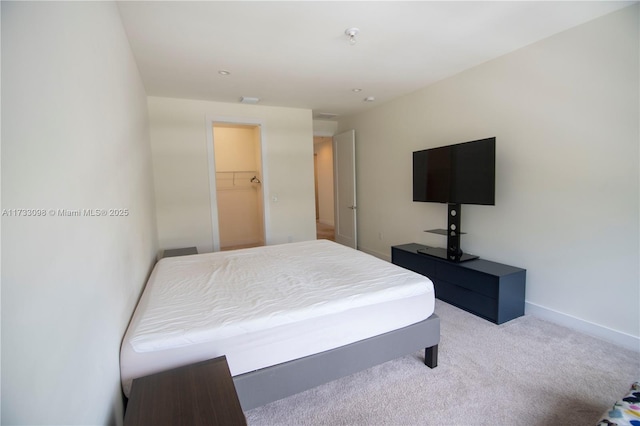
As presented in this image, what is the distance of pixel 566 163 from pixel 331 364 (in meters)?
2.67

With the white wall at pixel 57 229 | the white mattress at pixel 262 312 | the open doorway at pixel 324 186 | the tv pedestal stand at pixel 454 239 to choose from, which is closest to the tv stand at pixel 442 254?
the tv pedestal stand at pixel 454 239

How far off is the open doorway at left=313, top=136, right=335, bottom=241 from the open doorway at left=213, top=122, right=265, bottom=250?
2.23 m

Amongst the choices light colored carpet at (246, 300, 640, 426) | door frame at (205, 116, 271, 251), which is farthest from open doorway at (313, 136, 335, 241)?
light colored carpet at (246, 300, 640, 426)

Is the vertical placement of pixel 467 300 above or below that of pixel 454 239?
below

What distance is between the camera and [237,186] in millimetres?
6078

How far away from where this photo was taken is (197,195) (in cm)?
421

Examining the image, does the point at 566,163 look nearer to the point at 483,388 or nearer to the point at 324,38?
the point at 483,388

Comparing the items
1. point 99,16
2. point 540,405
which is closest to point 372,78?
point 99,16

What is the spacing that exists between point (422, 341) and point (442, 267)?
4.62 feet

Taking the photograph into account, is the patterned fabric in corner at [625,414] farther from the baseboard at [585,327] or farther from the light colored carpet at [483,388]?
the baseboard at [585,327]

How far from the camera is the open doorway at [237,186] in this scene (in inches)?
231

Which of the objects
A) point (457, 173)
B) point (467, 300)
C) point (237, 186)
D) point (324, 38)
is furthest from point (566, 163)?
point (237, 186)

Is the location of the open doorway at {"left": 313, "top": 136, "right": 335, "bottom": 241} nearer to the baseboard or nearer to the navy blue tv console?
the navy blue tv console

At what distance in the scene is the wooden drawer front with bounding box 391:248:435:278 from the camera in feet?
10.9
